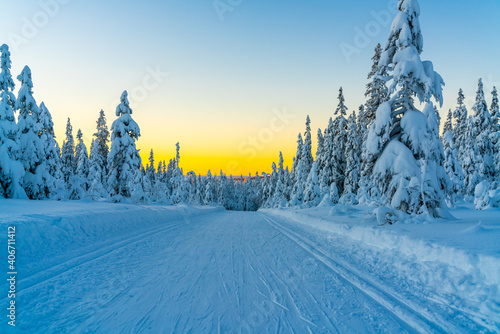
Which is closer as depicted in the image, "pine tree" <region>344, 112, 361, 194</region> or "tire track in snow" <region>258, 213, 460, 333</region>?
"tire track in snow" <region>258, 213, 460, 333</region>

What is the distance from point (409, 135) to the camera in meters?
11.4

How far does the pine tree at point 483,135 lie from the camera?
33812mm

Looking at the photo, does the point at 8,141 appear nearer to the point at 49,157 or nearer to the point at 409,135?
the point at 49,157

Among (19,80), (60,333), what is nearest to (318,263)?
(60,333)

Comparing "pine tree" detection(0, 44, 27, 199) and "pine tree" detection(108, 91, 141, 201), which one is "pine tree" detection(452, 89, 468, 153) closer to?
"pine tree" detection(108, 91, 141, 201)

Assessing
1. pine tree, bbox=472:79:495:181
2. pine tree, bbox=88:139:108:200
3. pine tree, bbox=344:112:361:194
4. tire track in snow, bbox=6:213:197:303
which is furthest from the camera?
pine tree, bbox=344:112:361:194

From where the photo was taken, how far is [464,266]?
479 cm

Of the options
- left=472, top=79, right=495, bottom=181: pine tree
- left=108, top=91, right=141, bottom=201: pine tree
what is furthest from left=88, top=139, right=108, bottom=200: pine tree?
left=472, top=79, right=495, bottom=181: pine tree

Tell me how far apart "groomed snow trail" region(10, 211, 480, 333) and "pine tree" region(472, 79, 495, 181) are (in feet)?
132

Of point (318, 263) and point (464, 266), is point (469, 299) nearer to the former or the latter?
point (464, 266)

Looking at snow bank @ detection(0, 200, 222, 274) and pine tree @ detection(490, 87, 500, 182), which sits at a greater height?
pine tree @ detection(490, 87, 500, 182)

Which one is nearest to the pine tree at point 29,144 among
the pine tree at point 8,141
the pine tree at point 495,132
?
the pine tree at point 8,141

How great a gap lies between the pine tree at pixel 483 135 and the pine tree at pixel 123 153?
4382 centimetres

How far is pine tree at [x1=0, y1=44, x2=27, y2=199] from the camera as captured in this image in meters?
18.1
